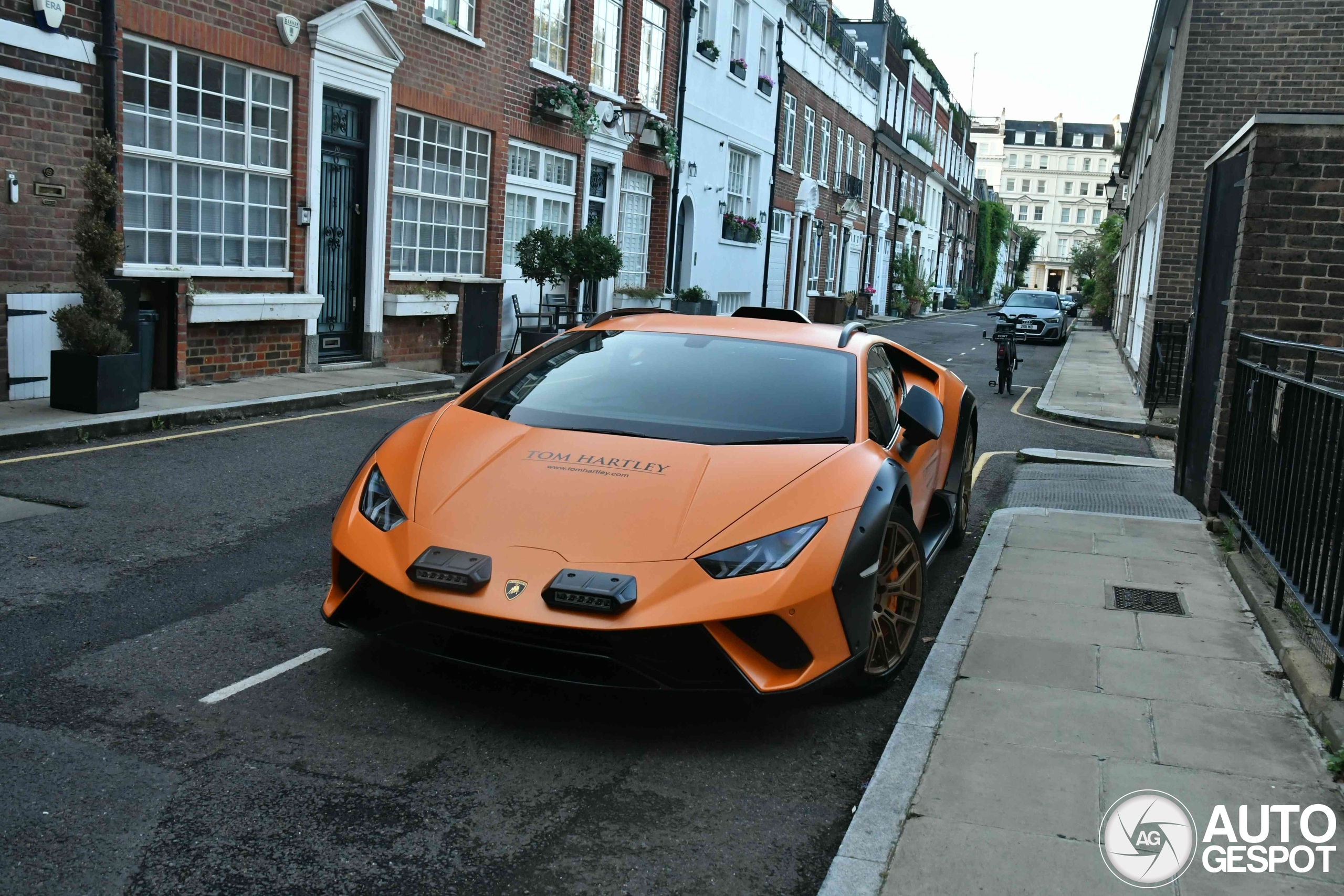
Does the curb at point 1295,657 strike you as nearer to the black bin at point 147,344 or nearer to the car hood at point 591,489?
the car hood at point 591,489

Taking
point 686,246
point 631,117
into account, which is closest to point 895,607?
point 631,117

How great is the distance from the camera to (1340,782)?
12.5 ft

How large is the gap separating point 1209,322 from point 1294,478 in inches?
119

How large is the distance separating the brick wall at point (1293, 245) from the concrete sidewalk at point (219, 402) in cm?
833

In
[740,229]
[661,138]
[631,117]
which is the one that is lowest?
[740,229]

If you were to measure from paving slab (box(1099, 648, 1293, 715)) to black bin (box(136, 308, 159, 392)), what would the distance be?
9.61 meters

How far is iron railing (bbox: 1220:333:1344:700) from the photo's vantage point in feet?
15.1

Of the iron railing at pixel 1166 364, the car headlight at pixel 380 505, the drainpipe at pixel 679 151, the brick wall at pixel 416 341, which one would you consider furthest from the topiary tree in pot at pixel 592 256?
the car headlight at pixel 380 505

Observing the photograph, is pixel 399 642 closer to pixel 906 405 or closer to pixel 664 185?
pixel 906 405

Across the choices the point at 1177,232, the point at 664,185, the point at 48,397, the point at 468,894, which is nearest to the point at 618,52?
the point at 664,185

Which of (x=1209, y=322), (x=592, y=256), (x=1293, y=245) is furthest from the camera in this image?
(x=592, y=256)

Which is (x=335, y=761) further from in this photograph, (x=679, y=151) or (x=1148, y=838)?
(x=679, y=151)

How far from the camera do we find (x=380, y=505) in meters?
4.36

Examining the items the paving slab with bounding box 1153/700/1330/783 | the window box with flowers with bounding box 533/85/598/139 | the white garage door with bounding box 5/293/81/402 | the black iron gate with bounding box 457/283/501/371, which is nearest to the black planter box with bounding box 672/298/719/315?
the window box with flowers with bounding box 533/85/598/139
